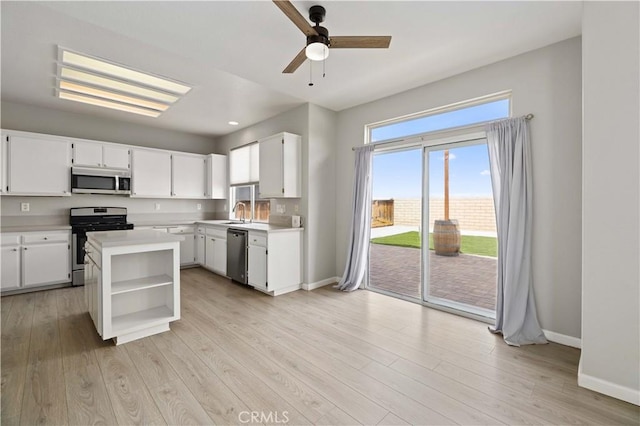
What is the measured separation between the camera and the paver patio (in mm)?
3240

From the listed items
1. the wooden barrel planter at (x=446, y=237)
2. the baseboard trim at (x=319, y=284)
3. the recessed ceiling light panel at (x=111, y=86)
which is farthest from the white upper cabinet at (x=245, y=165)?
the wooden barrel planter at (x=446, y=237)

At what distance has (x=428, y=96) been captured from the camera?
3.51 meters

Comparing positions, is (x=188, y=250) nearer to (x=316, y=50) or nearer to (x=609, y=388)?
(x=316, y=50)

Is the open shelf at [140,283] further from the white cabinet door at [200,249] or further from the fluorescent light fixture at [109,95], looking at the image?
the fluorescent light fixture at [109,95]

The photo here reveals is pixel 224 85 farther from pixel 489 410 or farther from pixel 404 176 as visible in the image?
pixel 489 410

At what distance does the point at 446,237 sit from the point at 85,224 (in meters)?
5.29

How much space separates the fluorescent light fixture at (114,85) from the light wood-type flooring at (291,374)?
2.77 m

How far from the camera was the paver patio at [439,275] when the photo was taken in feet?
10.6

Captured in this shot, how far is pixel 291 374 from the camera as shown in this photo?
→ 2.12m

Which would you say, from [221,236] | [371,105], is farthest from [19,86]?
[371,105]

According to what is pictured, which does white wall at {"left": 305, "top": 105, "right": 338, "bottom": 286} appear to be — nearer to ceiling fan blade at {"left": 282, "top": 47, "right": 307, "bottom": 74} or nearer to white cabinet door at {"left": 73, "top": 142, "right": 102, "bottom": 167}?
ceiling fan blade at {"left": 282, "top": 47, "right": 307, "bottom": 74}

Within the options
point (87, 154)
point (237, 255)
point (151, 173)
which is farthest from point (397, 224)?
point (87, 154)

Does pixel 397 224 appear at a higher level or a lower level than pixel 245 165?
lower

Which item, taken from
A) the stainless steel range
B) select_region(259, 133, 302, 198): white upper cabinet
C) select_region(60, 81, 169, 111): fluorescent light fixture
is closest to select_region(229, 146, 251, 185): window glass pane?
select_region(259, 133, 302, 198): white upper cabinet
